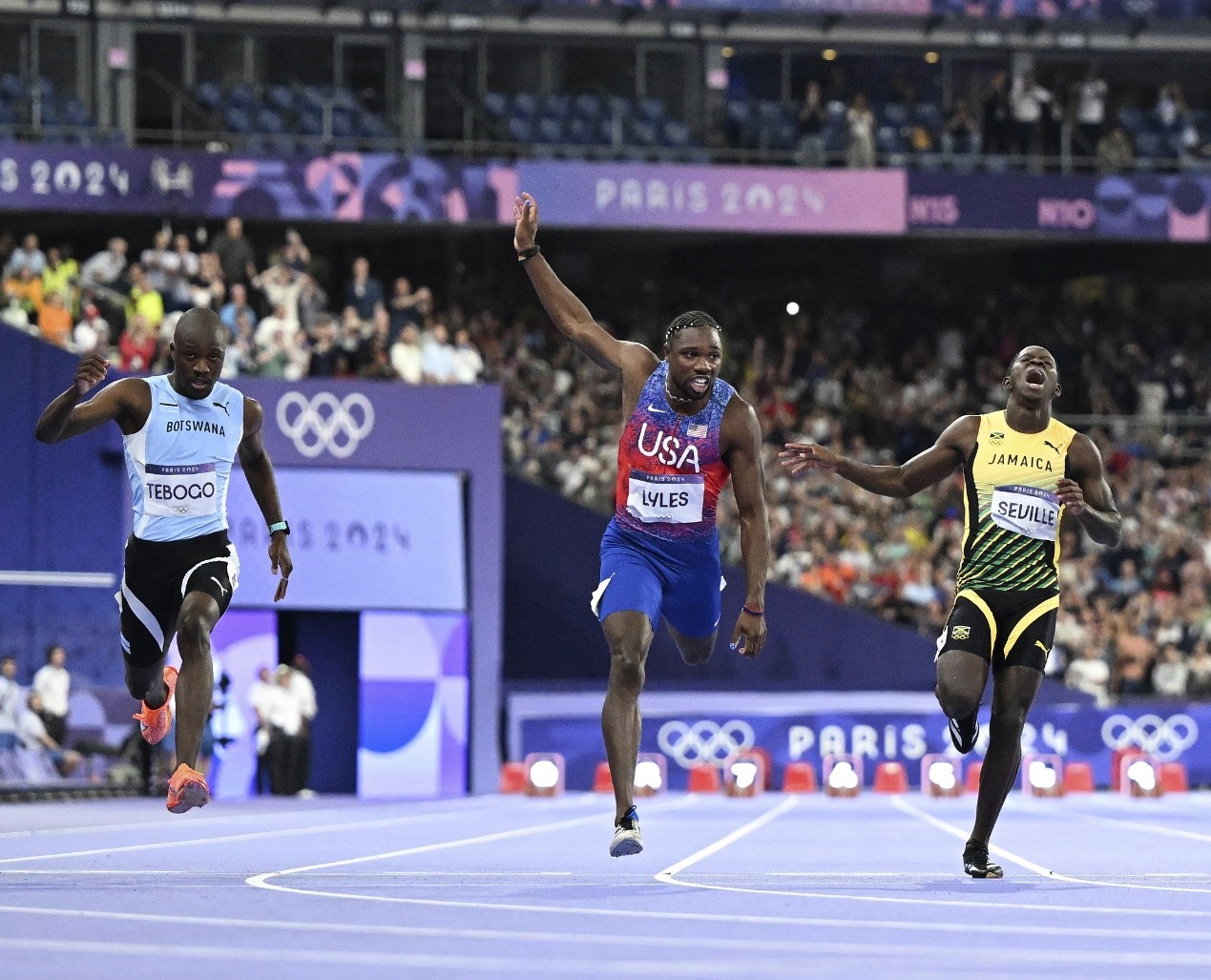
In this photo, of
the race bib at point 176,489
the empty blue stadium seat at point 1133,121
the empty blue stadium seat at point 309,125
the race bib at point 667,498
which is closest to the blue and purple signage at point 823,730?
the empty blue stadium seat at point 309,125

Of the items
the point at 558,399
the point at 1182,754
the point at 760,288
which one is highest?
the point at 760,288

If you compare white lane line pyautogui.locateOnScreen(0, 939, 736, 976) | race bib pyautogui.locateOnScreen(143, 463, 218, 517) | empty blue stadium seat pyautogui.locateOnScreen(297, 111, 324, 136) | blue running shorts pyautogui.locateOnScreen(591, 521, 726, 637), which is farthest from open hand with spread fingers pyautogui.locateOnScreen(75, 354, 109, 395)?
empty blue stadium seat pyautogui.locateOnScreen(297, 111, 324, 136)

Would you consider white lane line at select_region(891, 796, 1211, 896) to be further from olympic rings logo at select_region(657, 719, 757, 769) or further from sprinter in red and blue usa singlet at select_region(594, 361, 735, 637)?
olympic rings logo at select_region(657, 719, 757, 769)

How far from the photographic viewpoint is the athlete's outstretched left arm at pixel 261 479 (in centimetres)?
1091

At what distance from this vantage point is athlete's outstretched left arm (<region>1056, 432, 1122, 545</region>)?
10102 millimetres

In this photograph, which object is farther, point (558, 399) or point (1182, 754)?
point (558, 399)

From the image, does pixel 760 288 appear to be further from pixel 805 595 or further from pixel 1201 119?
pixel 805 595

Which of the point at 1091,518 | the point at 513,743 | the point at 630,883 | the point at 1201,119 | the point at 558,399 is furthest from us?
the point at 1201,119

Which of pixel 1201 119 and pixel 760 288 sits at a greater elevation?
pixel 1201 119

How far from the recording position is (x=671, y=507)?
10.0 meters

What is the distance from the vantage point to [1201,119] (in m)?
35.9

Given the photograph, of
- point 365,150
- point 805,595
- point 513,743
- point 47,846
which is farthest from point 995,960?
point 365,150

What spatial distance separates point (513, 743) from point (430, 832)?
11.1 m

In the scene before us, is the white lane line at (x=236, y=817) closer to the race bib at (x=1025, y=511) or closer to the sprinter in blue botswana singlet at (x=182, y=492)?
the sprinter in blue botswana singlet at (x=182, y=492)
